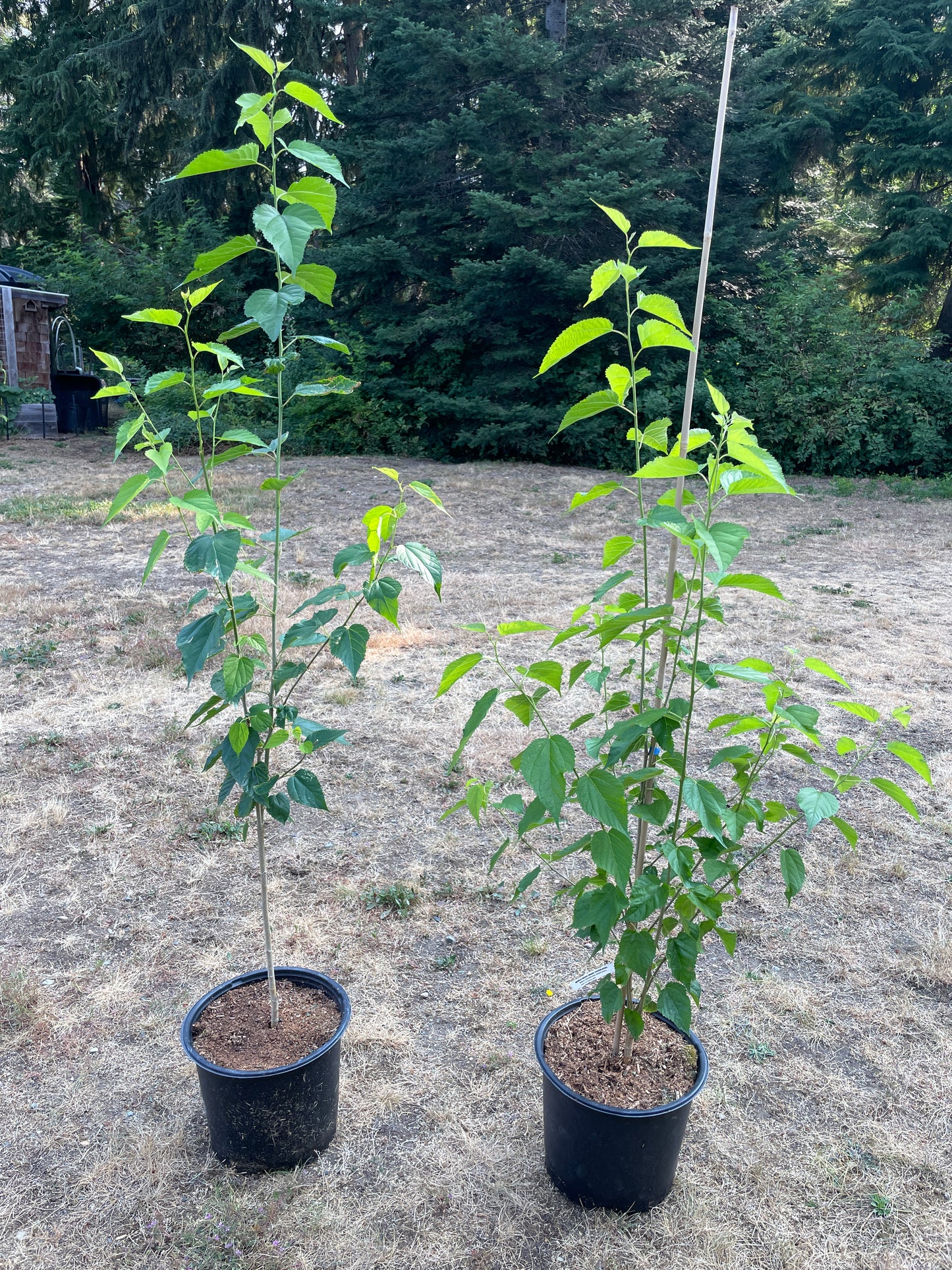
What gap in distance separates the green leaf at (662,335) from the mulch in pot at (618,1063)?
3.68ft

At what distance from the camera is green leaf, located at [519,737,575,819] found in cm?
115

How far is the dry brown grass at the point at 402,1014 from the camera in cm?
151

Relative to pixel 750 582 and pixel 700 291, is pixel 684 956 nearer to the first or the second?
pixel 750 582

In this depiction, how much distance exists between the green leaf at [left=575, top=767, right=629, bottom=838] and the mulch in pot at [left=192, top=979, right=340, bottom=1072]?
808mm

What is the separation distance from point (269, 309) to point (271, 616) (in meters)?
0.58

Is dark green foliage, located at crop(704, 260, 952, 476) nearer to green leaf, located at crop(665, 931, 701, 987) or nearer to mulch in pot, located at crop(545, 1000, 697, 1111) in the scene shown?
mulch in pot, located at crop(545, 1000, 697, 1111)

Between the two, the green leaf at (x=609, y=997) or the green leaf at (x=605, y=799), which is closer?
the green leaf at (x=605, y=799)

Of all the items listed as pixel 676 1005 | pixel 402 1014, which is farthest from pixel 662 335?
pixel 402 1014

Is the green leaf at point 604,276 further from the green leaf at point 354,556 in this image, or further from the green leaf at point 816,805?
the green leaf at point 816,805

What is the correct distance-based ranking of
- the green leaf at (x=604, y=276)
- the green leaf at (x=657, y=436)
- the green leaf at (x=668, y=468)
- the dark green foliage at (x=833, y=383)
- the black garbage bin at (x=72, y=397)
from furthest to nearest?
1. the black garbage bin at (x=72, y=397)
2. the dark green foliage at (x=833, y=383)
3. the green leaf at (x=657, y=436)
4. the green leaf at (x=604, y=276)
5. the green leaf at (x=668, y=468)

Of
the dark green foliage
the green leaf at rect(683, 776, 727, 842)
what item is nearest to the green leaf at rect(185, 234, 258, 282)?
the green leaf at rect(683, 776, 727, 842)

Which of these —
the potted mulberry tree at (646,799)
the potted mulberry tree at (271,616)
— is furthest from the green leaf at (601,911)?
the potted mulberry tree at (271,616)

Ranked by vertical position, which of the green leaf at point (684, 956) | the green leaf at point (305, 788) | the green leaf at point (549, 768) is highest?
the green leaf at point (549, 768)

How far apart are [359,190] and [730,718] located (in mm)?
11245
